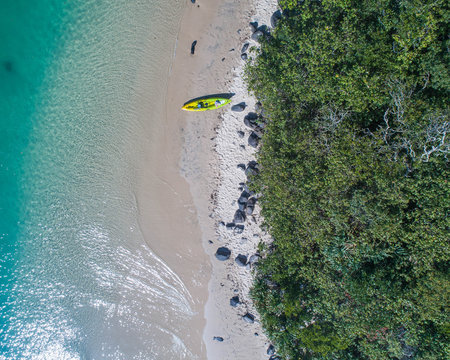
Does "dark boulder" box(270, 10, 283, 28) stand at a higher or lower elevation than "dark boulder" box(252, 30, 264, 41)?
higher

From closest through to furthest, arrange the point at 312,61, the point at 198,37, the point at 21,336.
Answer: the point at 312,61 → the point at 198,37 → the point at 21,336

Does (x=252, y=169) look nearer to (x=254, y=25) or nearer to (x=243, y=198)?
(x=243, y=198)

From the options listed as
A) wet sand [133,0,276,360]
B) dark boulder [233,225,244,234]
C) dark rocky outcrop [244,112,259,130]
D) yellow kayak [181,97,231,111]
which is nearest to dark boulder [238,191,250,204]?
wet sand [133,0,276,360]

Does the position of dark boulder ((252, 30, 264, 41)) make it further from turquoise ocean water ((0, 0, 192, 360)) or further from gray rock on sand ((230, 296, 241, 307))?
gray rock on sand ((230, 296, 241, 307))

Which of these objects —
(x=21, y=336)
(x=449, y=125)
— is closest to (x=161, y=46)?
(x=449, y=125)

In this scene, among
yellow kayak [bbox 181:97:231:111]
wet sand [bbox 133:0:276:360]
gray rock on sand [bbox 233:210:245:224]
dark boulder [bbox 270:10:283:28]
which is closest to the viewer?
dark boulder [bbox 270:10:283:28]

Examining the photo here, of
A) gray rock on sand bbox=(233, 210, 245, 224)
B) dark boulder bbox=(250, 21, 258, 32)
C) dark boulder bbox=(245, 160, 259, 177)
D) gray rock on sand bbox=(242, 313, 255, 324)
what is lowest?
gray rock on sand bbox=(242, 313, 255, 324)

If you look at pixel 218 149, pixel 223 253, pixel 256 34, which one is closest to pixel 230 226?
pixel 223 253

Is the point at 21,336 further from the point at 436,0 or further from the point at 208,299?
the point at 436,0
